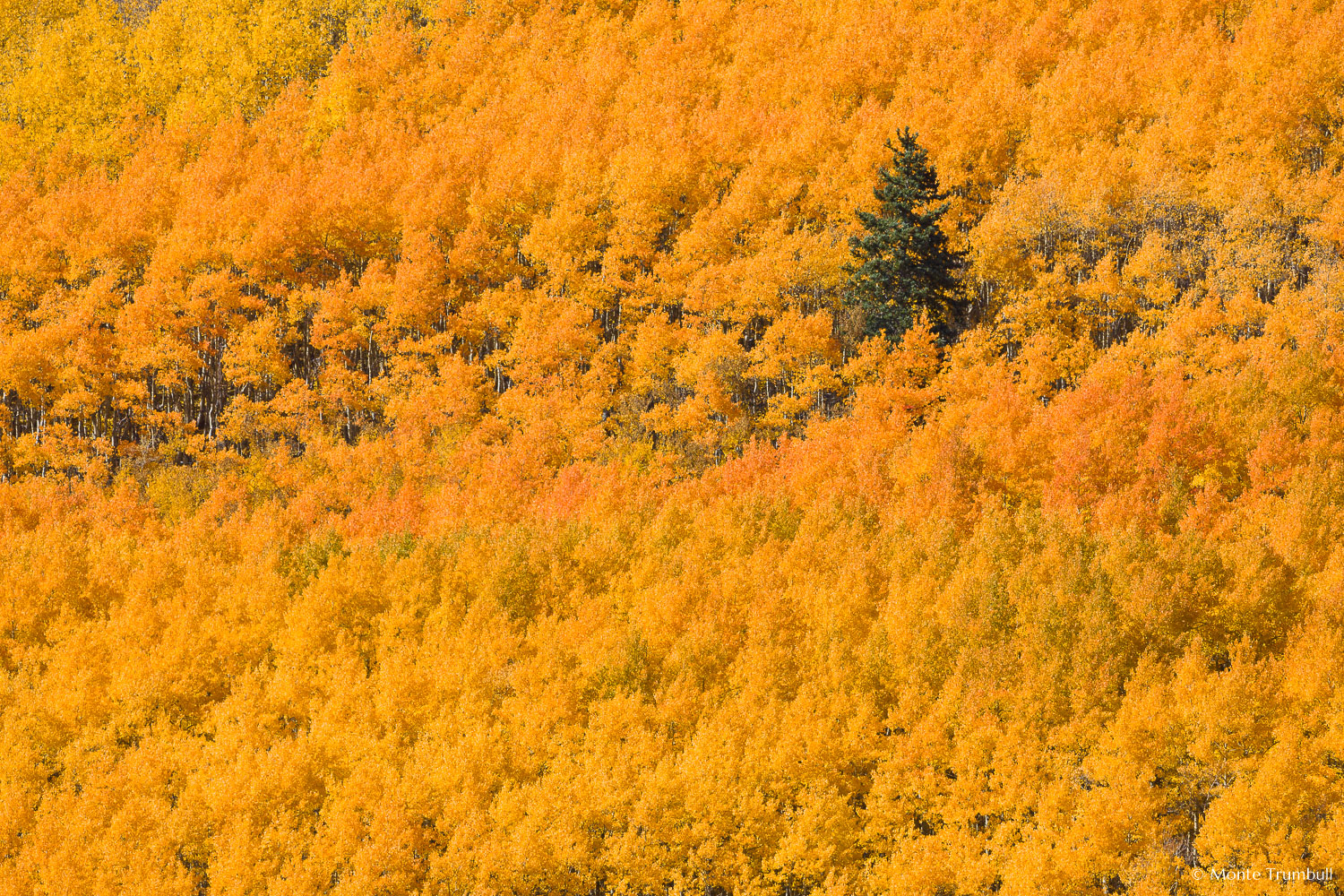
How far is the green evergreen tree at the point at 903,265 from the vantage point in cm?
6762

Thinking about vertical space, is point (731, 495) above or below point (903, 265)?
below

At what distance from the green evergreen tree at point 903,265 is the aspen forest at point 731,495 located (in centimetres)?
34

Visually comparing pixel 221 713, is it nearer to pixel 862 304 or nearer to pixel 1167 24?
pixel 862 304

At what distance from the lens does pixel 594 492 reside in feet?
239

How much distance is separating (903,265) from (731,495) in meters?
17.7

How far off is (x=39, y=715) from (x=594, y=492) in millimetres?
33602

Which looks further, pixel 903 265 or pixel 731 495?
pixel 731 495

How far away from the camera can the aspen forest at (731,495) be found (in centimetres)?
4888

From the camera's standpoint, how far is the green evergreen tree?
6762cm

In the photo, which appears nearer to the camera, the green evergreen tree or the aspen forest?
the aspen forest

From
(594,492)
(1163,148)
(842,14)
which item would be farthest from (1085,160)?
(842,14)

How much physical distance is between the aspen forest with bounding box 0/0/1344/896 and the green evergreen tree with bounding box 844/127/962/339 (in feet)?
1.13

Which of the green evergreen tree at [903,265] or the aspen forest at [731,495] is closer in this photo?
the aspen forest at [731,495]

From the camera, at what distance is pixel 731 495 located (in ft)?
231
